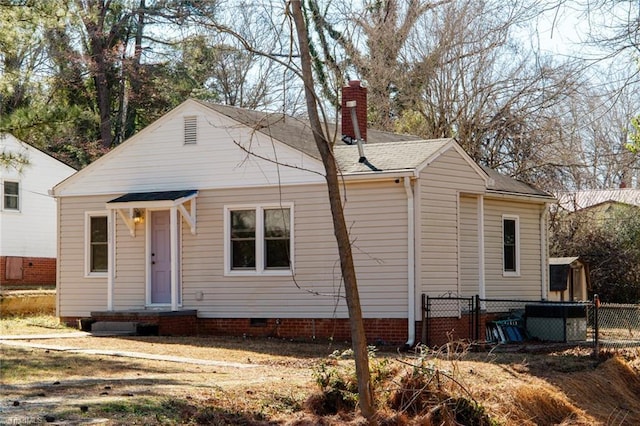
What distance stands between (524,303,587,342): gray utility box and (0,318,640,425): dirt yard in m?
2.04

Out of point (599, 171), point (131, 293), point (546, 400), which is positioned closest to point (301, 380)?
point (546, 400)

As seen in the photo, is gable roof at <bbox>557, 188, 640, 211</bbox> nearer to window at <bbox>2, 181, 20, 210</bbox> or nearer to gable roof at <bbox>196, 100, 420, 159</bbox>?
gable roof at <bbox>196, 100, 420, 159</bbox>

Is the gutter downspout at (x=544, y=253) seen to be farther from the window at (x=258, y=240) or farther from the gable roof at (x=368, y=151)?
the window at (x=258, y=240)

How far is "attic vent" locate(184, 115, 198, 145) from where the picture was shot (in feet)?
68.1

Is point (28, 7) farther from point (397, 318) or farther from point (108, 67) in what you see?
point (108, 67)

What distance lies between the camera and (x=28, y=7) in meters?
16.1

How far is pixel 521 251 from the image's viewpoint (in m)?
22.3

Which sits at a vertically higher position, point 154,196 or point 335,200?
point 154,196

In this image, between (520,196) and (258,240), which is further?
(520,196)

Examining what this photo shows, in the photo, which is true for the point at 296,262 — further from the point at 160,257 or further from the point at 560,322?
the point at 560,322

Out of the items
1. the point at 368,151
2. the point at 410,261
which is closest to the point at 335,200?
the point at 410,261

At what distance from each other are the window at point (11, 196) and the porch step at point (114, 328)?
11.8 meters

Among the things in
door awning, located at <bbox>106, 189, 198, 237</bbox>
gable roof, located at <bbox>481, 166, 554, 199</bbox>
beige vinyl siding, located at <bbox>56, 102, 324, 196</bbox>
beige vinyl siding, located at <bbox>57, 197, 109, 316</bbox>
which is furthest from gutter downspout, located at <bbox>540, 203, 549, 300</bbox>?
beige vinyl siding, located at <bbox>57, 197, 109, 316</bbox>

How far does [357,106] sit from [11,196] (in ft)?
47.4
